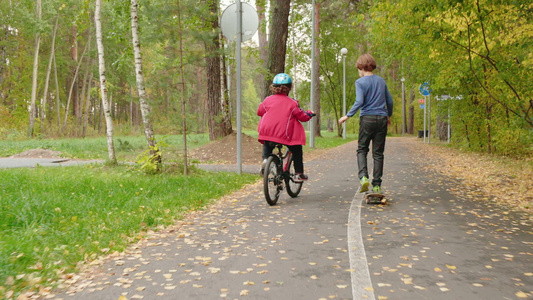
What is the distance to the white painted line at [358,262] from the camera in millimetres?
3408

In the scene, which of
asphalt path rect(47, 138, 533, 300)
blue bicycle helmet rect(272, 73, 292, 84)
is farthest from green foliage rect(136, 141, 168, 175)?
blue bicycle helmet rect(272, 73, 292, 84)

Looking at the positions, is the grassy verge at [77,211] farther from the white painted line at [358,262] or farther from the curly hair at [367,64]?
the curly hair at [367,64]

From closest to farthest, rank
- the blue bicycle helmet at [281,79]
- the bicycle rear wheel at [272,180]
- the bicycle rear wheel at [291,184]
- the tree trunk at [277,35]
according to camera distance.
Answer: the bicycle rear wheel at [272,180]
the blue bicycle helmet at [281,79]
the bicycle rear wheel at [291,184]
the tree trunk at [277,35]

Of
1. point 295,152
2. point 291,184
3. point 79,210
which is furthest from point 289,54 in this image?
point 79,210

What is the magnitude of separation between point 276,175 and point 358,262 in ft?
10.2

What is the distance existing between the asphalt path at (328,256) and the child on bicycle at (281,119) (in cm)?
101

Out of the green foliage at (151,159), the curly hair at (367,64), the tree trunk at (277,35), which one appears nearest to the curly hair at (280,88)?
the curly hair at (367,64)

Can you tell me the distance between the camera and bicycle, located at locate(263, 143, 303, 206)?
684 cm

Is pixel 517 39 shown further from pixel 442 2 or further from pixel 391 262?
pixel 391 262

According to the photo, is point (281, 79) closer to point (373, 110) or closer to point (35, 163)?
point (373, 110)

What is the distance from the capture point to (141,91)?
9.73 m

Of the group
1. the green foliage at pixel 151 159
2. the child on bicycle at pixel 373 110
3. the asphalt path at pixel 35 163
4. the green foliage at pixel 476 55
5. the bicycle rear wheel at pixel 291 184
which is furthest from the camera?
the asphalt path at pixel 35 163

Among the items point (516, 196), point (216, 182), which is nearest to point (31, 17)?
point (216, 182)

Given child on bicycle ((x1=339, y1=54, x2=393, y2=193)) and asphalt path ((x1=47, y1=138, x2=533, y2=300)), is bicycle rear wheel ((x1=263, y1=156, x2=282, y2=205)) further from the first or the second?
child on bicycle ((x1=339, y1=54, x2=393, y2=193))
